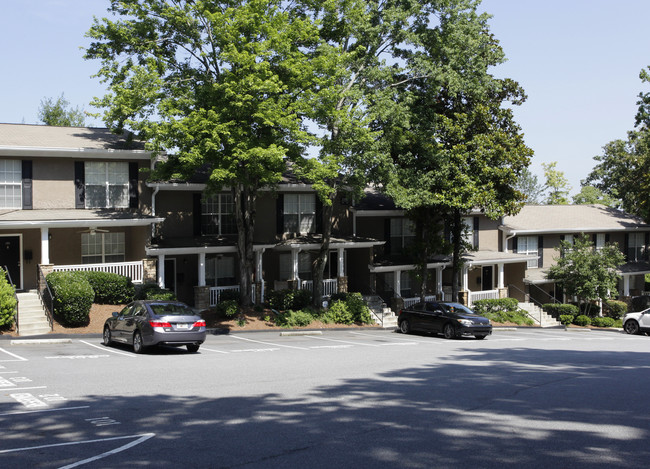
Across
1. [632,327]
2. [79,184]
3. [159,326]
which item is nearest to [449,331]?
[159,326]

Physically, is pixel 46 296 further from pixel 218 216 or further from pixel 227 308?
pixel 218 216

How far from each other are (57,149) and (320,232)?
47.7 ft

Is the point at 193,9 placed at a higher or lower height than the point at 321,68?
higher

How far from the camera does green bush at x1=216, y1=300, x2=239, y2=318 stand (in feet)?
88.5

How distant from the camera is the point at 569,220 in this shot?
152 ft

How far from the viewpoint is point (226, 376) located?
45.5 ft

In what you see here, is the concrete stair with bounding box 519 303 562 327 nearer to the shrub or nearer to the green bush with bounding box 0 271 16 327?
the shrub

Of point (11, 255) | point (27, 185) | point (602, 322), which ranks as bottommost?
point (602, 322)

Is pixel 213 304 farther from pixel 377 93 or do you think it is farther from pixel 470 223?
pixel 470 223

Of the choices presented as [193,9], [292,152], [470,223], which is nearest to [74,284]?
[292,152]

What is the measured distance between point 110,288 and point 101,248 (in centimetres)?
392

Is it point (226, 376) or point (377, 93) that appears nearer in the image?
point (226, 376)

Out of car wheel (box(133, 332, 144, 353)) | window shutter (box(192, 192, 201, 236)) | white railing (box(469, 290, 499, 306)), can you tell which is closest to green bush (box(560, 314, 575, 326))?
white railing (box(469, 290, 499, 306))

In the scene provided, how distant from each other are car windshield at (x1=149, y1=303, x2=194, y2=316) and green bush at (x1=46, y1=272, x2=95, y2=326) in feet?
17.5
